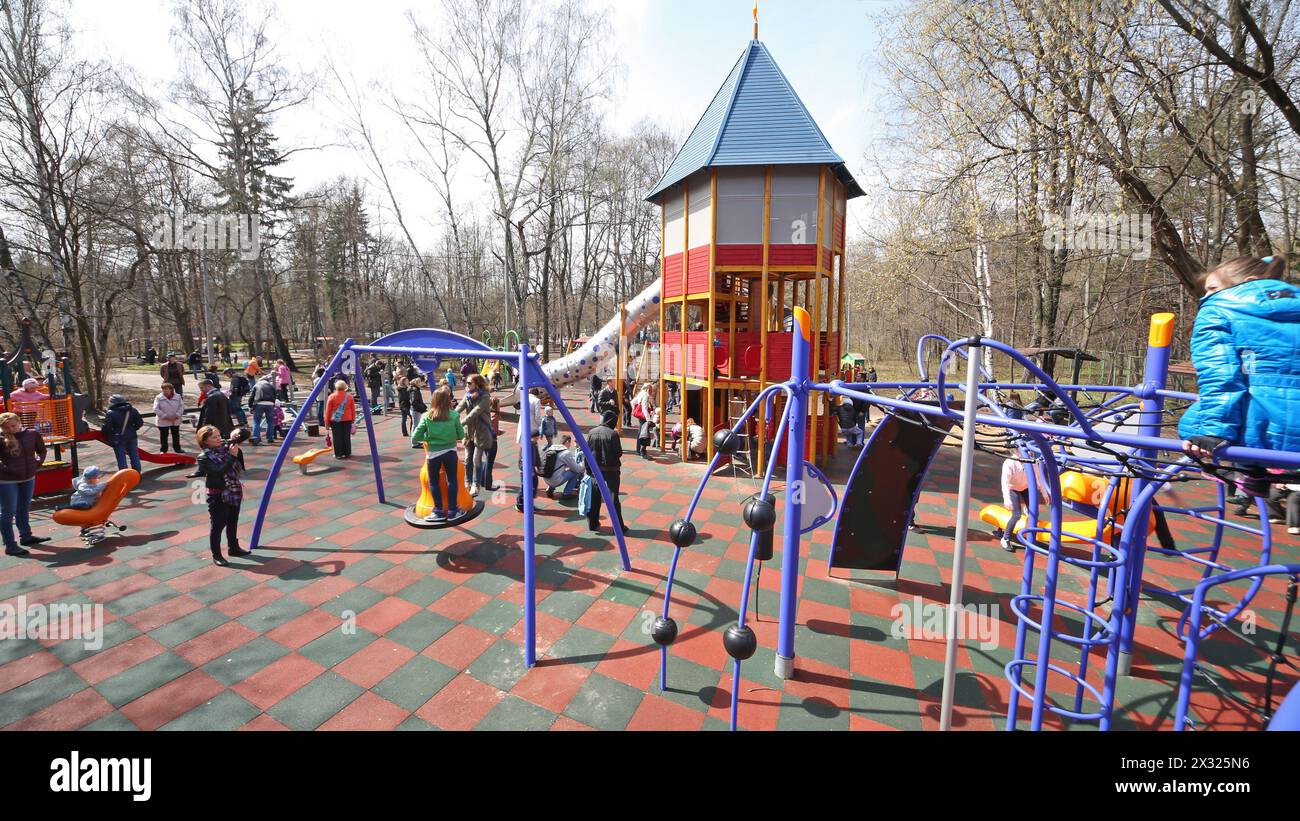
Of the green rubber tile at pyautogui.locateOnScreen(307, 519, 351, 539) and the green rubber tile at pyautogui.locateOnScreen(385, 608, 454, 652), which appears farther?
the green rubber tile at pyautogui.locateOnScreen(307, 519, 351, 539)

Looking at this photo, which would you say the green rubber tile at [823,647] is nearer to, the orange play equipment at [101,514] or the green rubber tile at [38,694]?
the green rubber tile at [38,694]

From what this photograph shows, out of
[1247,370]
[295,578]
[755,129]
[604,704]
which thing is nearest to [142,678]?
[295,578]

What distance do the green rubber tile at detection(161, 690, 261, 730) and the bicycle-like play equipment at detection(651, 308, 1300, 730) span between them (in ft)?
10.2

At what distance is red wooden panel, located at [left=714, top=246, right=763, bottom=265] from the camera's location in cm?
1032

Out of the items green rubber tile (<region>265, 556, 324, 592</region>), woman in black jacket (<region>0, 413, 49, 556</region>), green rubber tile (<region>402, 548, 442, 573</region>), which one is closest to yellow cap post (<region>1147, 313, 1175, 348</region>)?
green rubber tile (<region>402, 548, 442, 573</region>)

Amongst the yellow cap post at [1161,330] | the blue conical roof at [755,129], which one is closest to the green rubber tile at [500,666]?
the yellow cap post at [1161,330]

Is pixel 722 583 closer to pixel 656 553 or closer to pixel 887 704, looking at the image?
pixel 656 553

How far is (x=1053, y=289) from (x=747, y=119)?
11420 millimetres

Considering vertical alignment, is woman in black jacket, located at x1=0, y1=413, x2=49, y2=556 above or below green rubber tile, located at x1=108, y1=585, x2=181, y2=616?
above

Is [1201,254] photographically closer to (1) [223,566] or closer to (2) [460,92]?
(1) [223,566]

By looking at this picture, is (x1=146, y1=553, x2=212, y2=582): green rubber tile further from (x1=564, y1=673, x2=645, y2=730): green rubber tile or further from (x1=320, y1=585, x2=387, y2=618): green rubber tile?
(x1=564, y1=673, x2=645, y2=730): green rubber tile

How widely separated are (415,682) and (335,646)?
105cm

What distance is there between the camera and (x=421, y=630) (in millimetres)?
4918
